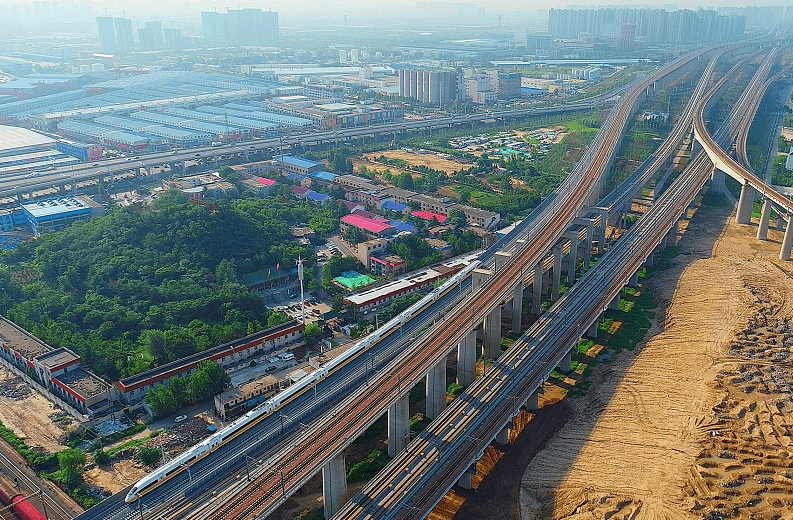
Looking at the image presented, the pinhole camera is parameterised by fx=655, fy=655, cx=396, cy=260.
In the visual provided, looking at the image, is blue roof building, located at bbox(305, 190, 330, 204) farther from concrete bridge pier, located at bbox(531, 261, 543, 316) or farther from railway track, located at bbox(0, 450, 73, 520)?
railway track, located at bbox(0, 450, 73, 520)

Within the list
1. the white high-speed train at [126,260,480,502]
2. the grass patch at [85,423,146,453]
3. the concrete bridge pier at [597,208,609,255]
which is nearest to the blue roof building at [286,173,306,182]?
the concrete bridge pier at [597,208,609,255]

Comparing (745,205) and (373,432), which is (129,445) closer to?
(373,432)

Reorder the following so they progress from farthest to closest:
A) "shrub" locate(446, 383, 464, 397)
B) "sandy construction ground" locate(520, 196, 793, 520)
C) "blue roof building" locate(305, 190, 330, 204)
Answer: "blue roof building" locate(305, 190, 330, 204) < "shrub" locate(446, 383, 464, 397) < "sandy construction ground" locate(520, 196, 793, 520)

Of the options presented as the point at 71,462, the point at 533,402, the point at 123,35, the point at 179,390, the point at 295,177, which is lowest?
the point at 533,402

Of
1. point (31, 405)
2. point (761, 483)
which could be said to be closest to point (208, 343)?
point (31, 405)

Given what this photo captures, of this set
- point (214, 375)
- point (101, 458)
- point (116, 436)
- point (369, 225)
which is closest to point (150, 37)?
point (369, 225)

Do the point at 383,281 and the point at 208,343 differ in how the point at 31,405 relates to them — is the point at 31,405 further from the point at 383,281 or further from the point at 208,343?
the point at 383,281
